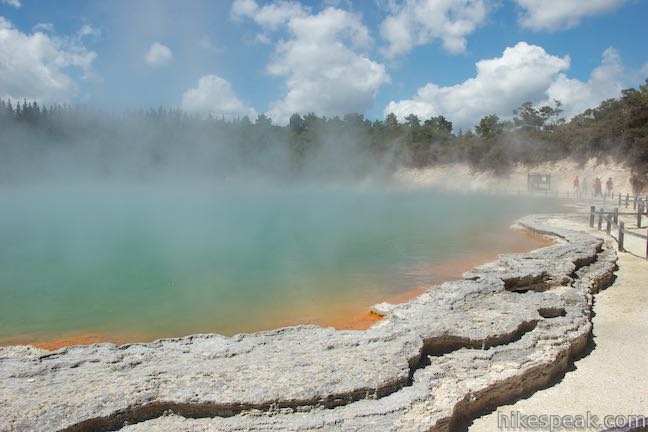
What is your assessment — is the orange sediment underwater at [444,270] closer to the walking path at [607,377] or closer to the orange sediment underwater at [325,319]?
the orange sediment underwater at [325,319]

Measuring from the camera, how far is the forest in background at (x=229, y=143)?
3759cm

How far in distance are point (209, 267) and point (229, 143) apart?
38.1 metres

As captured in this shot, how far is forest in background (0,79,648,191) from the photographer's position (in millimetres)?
37594

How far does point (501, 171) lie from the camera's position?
31.0 meters

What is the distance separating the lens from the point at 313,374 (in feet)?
10.5

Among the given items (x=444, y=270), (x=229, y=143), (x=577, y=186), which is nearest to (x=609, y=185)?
(x=577, y=186)

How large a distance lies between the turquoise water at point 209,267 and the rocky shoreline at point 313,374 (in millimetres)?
1957

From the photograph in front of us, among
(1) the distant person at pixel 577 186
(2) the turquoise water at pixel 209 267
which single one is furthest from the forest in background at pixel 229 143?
(2) the turquoise water at pixel 209 267

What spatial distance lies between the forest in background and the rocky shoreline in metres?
29.5

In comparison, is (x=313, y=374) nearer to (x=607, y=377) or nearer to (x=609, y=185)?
(x=607, y=377)

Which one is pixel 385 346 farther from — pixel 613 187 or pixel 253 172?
pixel 253 172

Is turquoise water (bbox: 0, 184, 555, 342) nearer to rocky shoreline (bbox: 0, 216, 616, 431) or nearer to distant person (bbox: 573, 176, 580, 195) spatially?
rocky shoreline (bbox: 0, 216, 616, 431)

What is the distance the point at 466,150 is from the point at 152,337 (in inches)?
1215

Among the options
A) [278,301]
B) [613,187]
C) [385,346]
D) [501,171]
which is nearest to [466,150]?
[501,171]
